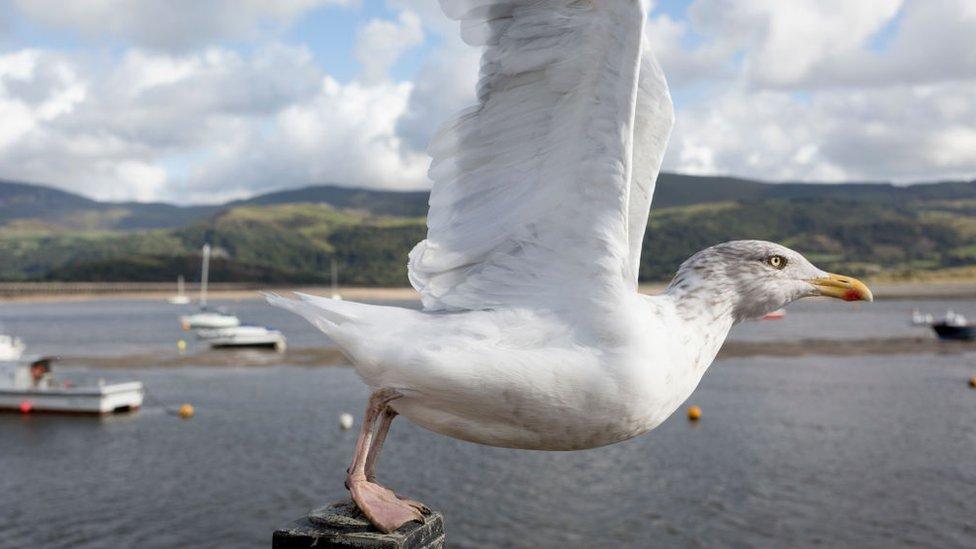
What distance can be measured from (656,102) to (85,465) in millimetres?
32570

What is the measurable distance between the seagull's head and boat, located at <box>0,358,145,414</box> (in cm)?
3978

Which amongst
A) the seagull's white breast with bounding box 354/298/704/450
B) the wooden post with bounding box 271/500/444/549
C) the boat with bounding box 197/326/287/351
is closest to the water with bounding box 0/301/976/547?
the wooden post with bounding box 271/500/444/549

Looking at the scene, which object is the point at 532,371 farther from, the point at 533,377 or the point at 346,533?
the point at 346,533

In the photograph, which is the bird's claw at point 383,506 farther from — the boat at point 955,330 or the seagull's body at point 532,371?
the boat at point 955,330

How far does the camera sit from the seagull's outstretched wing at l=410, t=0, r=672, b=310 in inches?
165

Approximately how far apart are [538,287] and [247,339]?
235 feet

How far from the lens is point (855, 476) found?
30.1 m

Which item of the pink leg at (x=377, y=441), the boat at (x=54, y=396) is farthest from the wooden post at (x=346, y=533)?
the boat at (x=54, y=396)

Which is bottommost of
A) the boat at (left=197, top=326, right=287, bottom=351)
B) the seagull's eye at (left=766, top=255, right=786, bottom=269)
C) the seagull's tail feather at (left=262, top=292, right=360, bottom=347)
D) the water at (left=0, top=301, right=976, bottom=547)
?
the water at (left=0, top=301, right=976, bottom=547)

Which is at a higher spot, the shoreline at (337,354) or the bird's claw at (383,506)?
the bird's claw at (383,506)

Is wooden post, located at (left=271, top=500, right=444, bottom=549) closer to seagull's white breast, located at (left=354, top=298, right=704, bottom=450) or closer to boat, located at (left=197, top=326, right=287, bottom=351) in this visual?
seagull's white breast, located at (left=354, top=298, right=704, bottom=450)

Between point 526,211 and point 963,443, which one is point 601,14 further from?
point 963,443

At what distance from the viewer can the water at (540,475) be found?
81.6 feet

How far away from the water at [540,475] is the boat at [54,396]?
2.12ft
